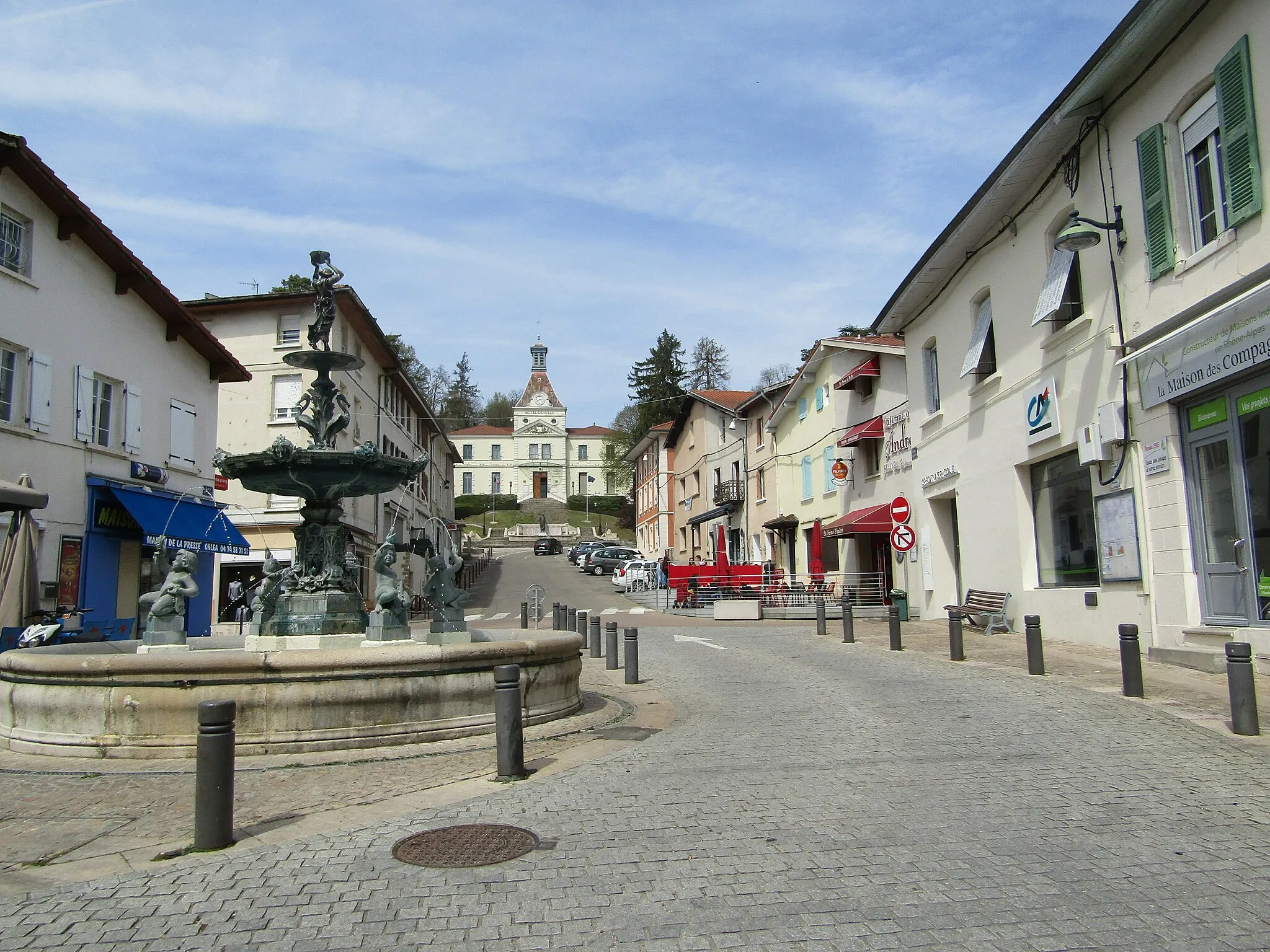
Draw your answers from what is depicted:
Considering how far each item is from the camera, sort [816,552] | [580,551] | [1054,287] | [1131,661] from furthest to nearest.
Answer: [580,551] < [816,552] < [1054,287] < [1131,661]

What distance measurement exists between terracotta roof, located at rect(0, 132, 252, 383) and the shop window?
1855cm

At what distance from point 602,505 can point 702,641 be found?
84073 mm

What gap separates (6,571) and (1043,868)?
13.2 m

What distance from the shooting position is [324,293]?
11703 millimetres

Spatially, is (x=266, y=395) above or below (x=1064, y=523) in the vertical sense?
above

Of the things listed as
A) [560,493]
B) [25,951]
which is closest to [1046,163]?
[25,951]

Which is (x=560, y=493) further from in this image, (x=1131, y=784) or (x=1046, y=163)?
(x=1131, y=784)

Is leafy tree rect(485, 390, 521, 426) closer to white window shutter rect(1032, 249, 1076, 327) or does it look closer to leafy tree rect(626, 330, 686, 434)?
leafy tree rect(626, 330, 686, 434)

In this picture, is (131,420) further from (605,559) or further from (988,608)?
(605,559)

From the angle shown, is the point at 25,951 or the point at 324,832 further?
the point at 324,832

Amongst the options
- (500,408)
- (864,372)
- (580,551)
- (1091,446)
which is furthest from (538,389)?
(1091,446)

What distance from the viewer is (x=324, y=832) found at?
570 cm

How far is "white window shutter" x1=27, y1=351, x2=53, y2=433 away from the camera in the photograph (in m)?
17.7

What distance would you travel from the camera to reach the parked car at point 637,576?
36344 millimetres
